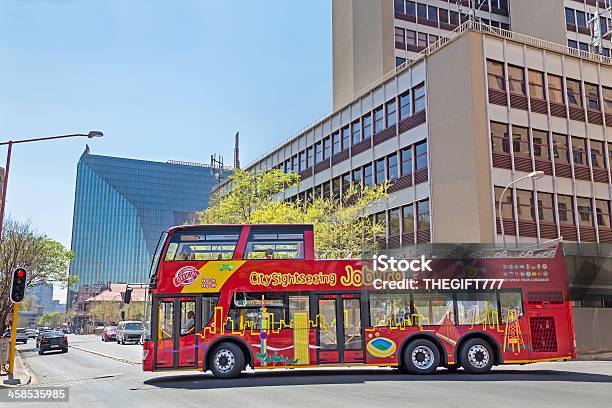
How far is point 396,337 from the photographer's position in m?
16.7

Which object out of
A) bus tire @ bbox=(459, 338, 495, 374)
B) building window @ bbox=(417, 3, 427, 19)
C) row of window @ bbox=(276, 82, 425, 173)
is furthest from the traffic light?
building window @ bbox=(417, 3, 427, 19)

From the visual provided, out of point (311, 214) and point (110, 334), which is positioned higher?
point (311, 214)

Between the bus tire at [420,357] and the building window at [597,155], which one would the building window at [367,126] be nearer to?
the building window at [597,155]

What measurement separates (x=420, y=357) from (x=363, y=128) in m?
27.5

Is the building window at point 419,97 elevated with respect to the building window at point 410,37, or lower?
lower

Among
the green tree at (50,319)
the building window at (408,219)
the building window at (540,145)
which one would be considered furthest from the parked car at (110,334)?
the green tree at (50,319)

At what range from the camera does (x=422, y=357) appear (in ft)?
55.0

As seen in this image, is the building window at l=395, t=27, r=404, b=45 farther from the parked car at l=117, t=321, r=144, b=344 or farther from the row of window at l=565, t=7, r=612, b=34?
the parked car at l=117, t=321, r=144, b=344

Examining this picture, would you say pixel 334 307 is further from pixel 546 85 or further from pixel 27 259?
pixel 27 259

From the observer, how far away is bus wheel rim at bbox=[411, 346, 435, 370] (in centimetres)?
1672

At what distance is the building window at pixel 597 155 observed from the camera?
36.1 metres

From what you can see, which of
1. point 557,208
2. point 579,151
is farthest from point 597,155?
point 557,208

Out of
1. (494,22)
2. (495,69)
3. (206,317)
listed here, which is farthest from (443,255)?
(494,22)

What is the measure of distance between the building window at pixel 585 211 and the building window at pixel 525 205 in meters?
3.65
